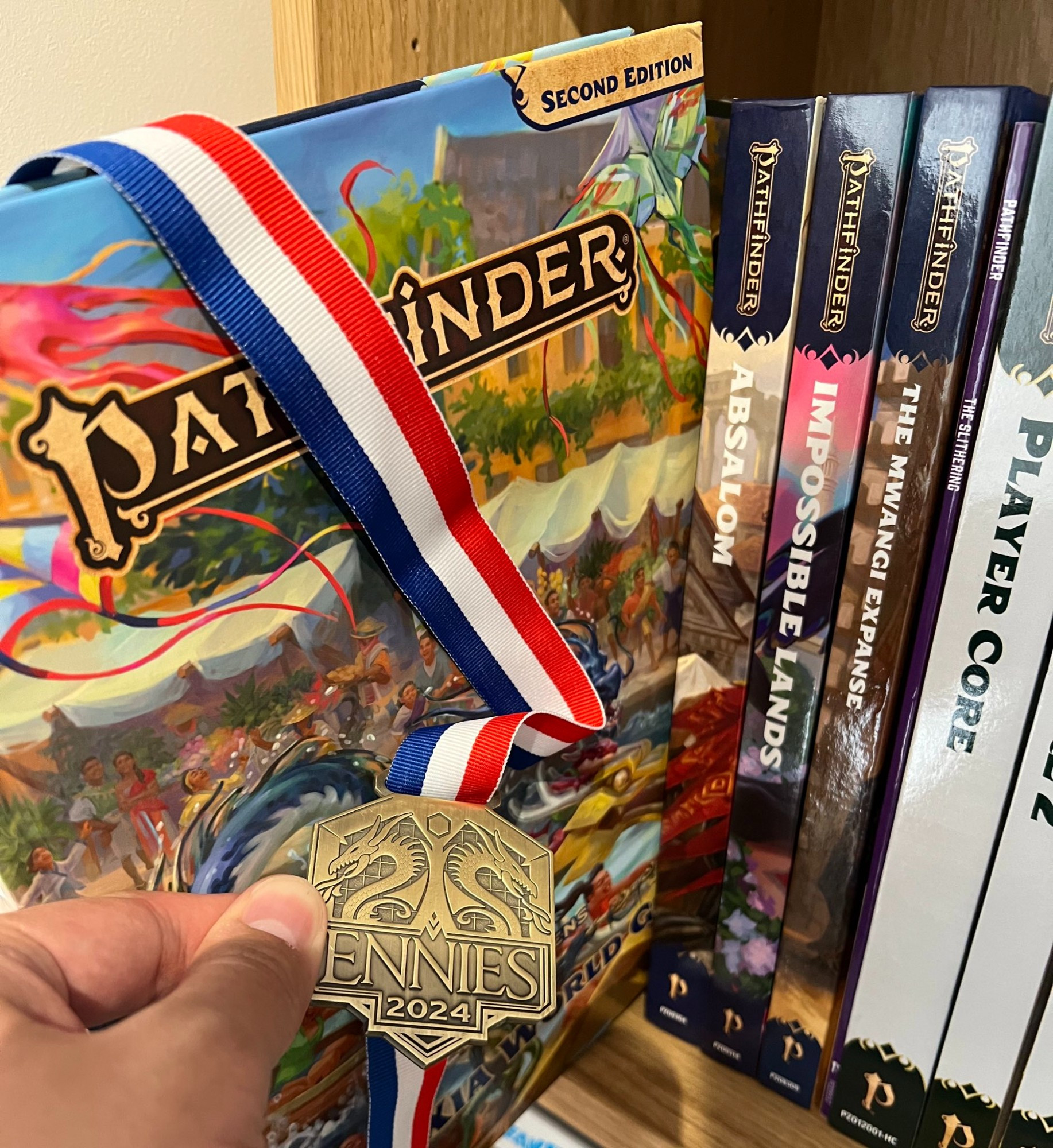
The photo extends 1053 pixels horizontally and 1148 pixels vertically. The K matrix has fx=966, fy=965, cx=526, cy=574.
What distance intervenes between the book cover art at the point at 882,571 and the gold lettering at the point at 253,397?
0.80 feet

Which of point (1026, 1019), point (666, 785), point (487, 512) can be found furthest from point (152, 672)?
point (1026, 1019)

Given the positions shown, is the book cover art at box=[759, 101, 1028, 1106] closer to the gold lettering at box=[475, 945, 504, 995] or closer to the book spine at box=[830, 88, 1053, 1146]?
the book spine at box=[830, 88, 1053, 1146]

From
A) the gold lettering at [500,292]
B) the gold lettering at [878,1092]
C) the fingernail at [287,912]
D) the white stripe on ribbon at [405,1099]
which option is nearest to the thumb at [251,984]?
the fingernail at [287,912]

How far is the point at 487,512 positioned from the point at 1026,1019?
336 mm

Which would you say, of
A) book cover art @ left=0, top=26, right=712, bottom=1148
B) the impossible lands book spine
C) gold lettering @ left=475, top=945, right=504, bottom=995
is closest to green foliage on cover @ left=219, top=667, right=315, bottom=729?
book cover art @ left=0, top=26, right=712, bottom=1148

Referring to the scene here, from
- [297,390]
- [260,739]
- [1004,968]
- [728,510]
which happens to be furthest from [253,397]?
[1004,968]

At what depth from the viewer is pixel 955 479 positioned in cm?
39

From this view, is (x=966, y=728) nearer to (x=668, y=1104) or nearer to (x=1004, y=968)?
(x=1004, y=968)

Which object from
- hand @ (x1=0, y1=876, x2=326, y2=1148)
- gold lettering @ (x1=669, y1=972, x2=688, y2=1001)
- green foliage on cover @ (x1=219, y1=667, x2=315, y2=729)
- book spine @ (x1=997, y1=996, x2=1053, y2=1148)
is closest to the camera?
hand @ (x1=0, y1=876, x2=326, y2=1148)

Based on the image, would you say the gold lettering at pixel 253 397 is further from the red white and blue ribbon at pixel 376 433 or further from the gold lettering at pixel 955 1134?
the gold lettering at pixel 955 1134

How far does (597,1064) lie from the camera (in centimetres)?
54

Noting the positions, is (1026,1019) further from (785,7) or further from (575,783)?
(785,7)

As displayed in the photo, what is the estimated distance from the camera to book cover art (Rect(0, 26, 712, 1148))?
0.27 m

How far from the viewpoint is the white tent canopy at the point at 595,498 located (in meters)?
0.39
